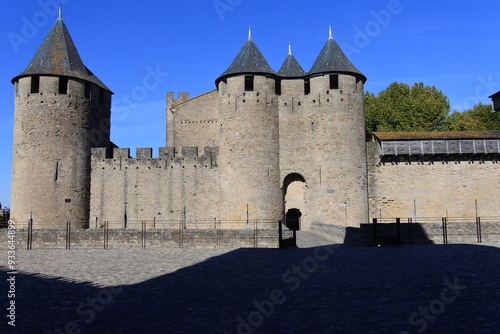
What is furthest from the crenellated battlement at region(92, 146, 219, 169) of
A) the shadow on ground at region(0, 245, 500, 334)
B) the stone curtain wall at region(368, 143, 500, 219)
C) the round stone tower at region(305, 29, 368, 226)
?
the shadow on ground at region(0, 245, 500, 334)

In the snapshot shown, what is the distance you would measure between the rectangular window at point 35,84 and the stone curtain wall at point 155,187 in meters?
4.04

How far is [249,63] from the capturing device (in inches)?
904

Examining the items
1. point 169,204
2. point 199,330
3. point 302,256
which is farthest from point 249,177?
point 199,330

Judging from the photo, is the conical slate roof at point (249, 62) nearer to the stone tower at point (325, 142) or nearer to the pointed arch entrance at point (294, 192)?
the stone tower at point (325, 142)

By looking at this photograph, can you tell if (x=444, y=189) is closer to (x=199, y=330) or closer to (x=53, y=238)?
(x=53, y=238)

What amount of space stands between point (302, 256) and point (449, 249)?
3890 millimetres

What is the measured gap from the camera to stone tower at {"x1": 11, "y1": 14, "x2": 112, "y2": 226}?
21.2 m

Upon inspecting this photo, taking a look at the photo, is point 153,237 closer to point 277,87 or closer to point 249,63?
point 249,63

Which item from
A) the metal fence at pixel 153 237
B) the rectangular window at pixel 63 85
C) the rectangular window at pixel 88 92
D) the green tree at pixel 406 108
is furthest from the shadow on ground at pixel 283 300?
the green tree at pixel 406 108

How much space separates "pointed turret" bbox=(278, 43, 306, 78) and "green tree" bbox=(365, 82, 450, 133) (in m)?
13.0

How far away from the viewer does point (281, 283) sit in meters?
7.33

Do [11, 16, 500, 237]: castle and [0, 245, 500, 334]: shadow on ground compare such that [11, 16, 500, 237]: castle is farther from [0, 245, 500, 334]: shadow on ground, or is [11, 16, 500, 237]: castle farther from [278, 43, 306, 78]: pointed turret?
[0, 245, 500, 334]: shadow on ground

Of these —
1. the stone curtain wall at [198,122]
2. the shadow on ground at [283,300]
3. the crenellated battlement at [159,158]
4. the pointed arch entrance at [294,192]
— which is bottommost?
the shadow on ground at [283,300]

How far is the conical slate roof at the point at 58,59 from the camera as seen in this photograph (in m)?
21.8
